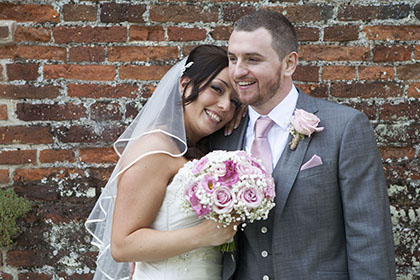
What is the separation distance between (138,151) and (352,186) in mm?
1104

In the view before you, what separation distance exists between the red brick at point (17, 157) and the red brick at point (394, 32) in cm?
240

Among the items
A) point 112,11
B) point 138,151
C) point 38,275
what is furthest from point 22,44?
point 38,275

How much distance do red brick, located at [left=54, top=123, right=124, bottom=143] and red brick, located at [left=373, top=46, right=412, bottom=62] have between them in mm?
1797

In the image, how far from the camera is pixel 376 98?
3.29 metres

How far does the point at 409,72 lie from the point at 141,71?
181 cm

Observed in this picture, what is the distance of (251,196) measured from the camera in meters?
2.20

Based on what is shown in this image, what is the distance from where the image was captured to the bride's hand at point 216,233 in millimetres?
2412

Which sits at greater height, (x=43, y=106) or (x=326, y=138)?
(x=326, y=138)

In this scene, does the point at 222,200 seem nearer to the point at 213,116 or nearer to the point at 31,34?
the point at 213,116

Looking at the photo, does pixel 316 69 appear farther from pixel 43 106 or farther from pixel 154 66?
pixel 43 106

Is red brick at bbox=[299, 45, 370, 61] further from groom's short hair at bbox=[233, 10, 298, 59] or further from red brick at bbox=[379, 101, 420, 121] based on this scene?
groom's short hair at bbox=[233, 10, 298, 59]

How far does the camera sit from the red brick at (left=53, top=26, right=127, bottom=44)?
329cm

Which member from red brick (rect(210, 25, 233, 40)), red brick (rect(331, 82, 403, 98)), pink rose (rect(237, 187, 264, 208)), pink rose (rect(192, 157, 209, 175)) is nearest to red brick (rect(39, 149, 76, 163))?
red brick (rect(210, 25, 233, 40))

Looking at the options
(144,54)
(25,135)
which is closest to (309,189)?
(144,54)
